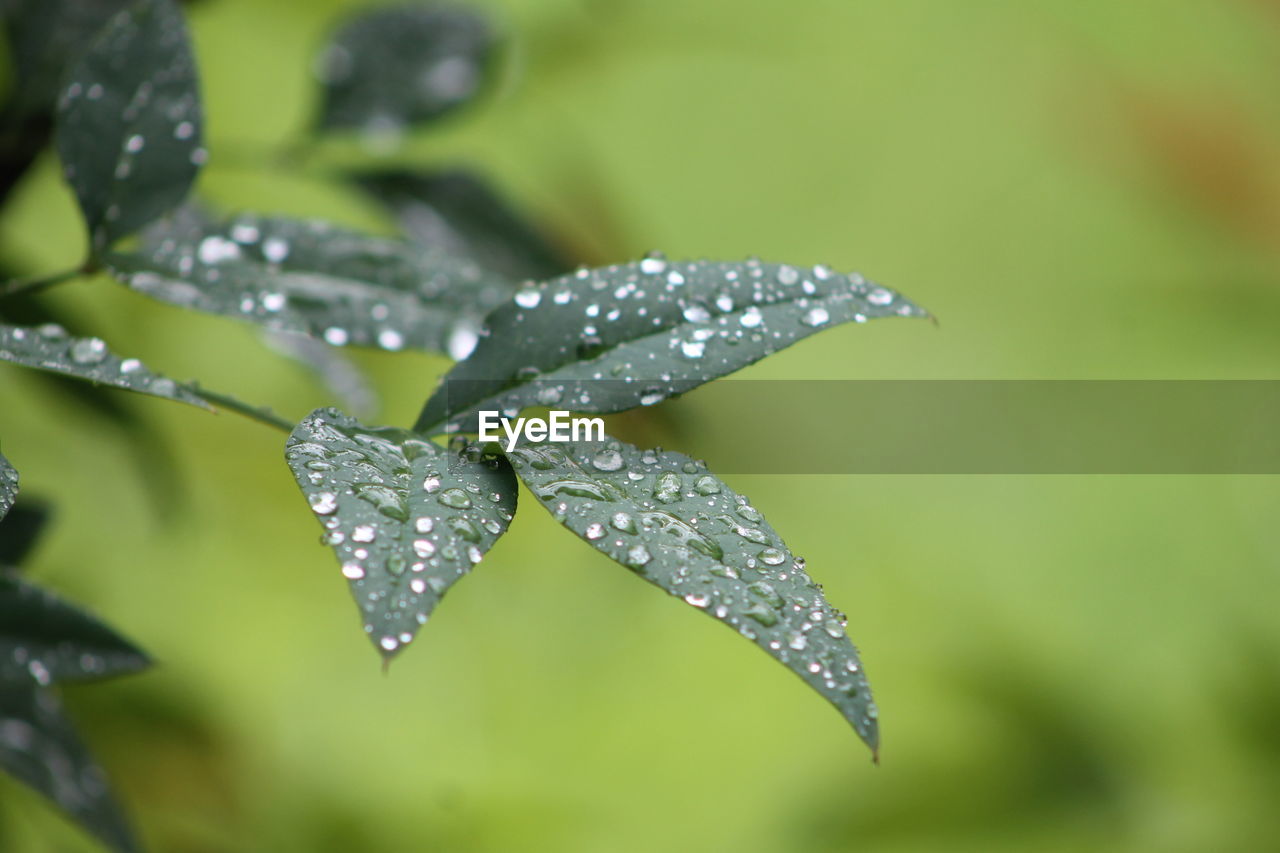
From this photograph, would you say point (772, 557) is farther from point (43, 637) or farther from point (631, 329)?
point (43, 637)

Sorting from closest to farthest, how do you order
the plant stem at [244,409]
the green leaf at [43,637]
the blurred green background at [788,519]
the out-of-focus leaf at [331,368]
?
the plant stem at [244,409] → the green leaf at [43,637] → the out-of-focus leaf at [331,368] → the blurred green background at [788,519]

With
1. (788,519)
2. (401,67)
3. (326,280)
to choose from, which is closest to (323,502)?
(326,280)

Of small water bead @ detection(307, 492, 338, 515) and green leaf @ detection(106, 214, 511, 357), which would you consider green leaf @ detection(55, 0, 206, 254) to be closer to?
green leaf @ detection(106, 214, 511, 357)

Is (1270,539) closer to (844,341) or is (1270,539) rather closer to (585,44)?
(844,341)

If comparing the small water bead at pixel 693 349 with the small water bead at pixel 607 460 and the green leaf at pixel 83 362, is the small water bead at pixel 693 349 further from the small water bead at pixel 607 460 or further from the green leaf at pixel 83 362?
the green leaf at pixel 83 362

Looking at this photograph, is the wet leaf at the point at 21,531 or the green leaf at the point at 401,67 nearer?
the wet leaf at the point at 21,531

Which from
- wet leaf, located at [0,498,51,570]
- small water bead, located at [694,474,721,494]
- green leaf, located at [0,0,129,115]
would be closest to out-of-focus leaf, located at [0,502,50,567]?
wet leaf, located at [0,498,51,570]

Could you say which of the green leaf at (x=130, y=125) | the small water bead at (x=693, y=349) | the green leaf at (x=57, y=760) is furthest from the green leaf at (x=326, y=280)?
the green leaf at (x=57, y=760)
